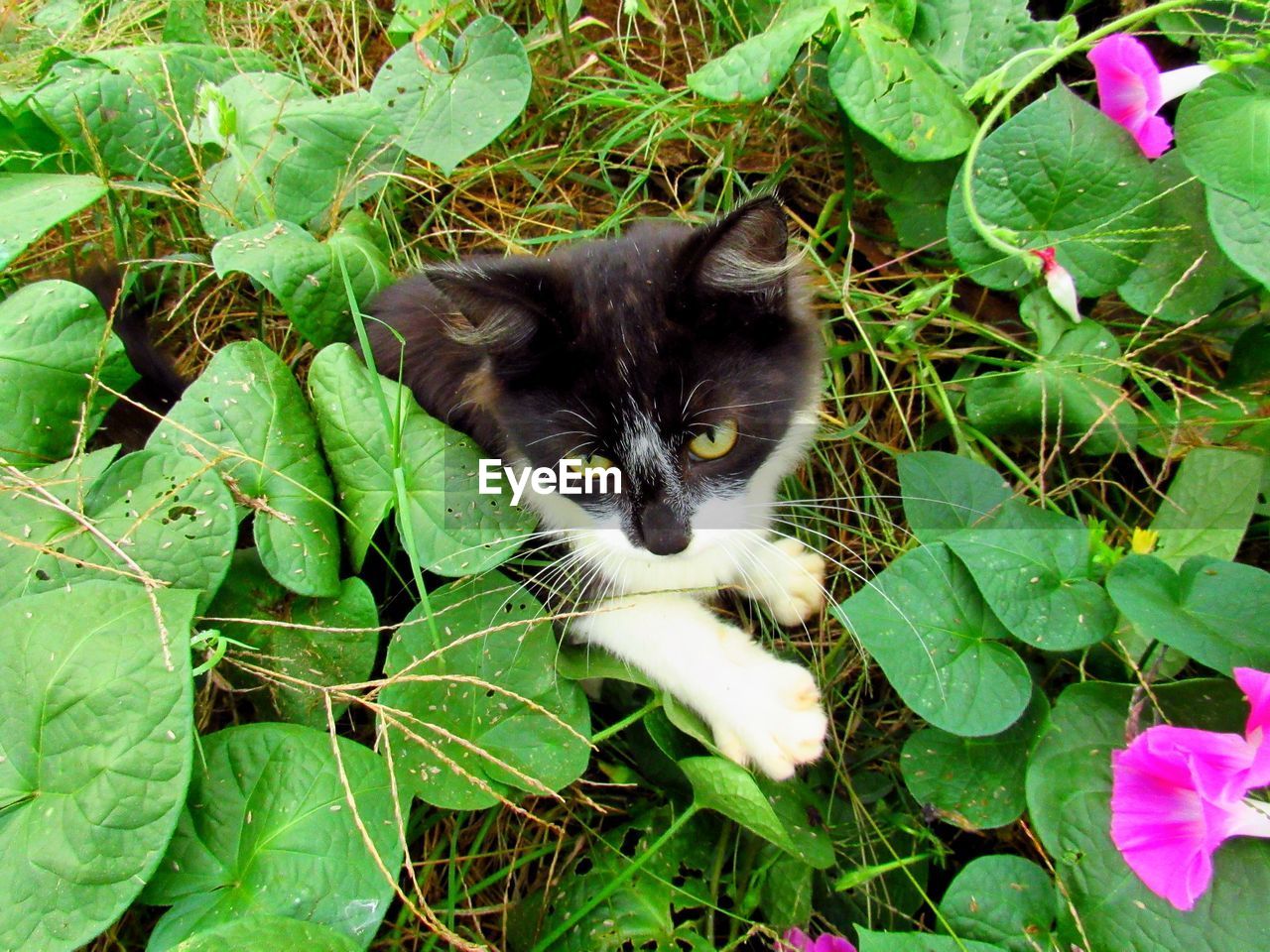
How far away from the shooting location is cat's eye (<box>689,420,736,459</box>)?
4.04 ft

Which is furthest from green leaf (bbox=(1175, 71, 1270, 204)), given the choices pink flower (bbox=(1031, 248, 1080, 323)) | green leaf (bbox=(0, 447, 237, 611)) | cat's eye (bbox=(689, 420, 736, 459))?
green leaf (bbox=(0, 447, 237, 611))

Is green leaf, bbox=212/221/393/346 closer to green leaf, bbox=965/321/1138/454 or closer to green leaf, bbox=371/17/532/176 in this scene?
green leaf, bbox=371/17/532/176

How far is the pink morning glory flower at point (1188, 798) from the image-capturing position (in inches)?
41.8

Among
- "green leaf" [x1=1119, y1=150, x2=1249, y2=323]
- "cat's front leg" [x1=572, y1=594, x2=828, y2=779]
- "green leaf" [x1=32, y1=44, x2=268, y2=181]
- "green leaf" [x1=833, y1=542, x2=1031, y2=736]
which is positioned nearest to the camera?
"green leaf" [x1=833, y1=542, x2=1031, y2=736]

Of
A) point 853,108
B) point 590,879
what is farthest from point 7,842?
point 853,108

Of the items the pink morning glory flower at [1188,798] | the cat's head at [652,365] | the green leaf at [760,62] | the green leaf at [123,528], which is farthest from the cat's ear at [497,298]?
the pink morning glory flower at [1188,798]

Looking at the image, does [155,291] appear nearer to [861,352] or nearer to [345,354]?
[345,354]

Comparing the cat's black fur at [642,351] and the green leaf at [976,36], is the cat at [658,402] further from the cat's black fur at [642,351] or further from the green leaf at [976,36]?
the green leaf at [976,36]

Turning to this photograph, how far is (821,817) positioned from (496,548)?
0.73 meters

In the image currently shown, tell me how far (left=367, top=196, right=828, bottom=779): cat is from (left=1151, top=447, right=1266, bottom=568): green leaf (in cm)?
61

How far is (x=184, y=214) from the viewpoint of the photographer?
1.78 meters

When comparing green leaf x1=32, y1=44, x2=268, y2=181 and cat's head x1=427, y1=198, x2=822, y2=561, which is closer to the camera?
cat's head x1=427, y1=198, x2=822, y2=561

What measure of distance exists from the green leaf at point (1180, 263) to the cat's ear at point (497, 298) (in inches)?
41.1

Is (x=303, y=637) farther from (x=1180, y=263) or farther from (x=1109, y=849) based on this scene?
(x=1180, y=263)
